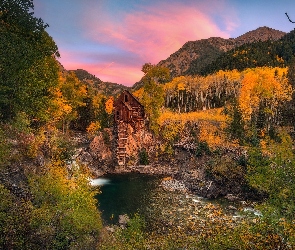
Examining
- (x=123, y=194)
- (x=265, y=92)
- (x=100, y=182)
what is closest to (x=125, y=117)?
(x=100, y=182)

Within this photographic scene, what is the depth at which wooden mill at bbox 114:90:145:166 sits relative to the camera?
62.3m

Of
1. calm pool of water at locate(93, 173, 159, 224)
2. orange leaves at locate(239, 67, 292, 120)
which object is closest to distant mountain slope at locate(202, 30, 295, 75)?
orange leaves at locate(239, 67, 292, 120)

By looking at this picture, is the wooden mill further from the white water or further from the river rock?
the river rock

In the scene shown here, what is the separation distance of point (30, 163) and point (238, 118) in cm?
4213

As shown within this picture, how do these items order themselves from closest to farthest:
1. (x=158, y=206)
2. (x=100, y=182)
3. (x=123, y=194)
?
(x=158, y=206)
(x=123, y=194)
(x=100, y=182)

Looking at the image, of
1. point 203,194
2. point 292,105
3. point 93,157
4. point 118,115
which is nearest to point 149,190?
point 203,194

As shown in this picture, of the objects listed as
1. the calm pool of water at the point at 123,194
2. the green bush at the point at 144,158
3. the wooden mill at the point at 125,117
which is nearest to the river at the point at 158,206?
the calm pool of water at the point at 123,194

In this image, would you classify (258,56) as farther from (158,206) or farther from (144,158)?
(158,206)

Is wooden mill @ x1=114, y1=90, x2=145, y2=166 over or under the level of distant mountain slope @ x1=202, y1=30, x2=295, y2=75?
under

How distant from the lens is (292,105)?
74.4 metres

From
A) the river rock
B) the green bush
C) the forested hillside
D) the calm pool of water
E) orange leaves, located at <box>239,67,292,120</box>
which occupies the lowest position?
the calm pool of water

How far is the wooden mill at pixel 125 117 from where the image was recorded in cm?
6231

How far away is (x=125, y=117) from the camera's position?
6519 cm

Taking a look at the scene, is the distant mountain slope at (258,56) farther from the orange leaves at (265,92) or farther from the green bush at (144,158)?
the green bush at (144,158)
